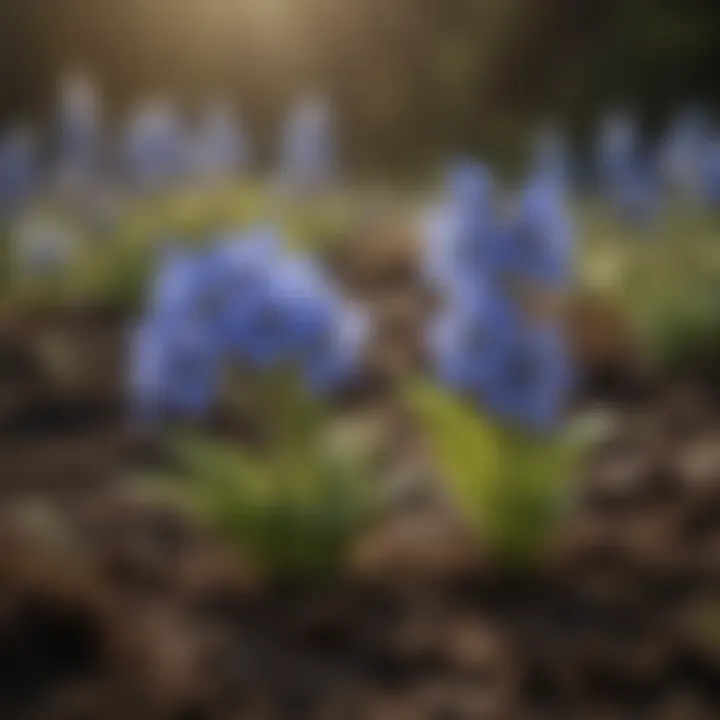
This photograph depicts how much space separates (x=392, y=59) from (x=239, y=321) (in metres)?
0.38

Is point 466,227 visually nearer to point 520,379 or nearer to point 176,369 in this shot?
point 520,379

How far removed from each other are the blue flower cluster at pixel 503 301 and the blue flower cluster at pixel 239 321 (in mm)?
84

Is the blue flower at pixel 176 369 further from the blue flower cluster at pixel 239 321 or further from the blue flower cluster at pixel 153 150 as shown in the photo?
the blue flower cluster at pixel 153 150

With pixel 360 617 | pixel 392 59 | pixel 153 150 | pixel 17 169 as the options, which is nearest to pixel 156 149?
pixel 153 150

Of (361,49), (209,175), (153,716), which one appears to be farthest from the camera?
(209,175)

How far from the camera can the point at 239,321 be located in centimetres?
91

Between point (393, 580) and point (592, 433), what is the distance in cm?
15

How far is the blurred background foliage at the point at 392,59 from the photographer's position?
3.92ft

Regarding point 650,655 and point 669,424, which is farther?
point 669,424

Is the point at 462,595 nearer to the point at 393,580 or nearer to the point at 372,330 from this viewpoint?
the point at 393,580

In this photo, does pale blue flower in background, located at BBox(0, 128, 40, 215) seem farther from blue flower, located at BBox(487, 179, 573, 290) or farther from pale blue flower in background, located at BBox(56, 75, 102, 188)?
blue flower, located at BBox(487, 179, 573, 290)

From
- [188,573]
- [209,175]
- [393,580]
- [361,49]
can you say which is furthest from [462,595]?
[209,175]

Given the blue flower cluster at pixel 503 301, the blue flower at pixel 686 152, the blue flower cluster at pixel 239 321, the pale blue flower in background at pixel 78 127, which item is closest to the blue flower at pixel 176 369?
the blue flower cluster at pixel 239 321

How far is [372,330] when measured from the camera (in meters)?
1.17
